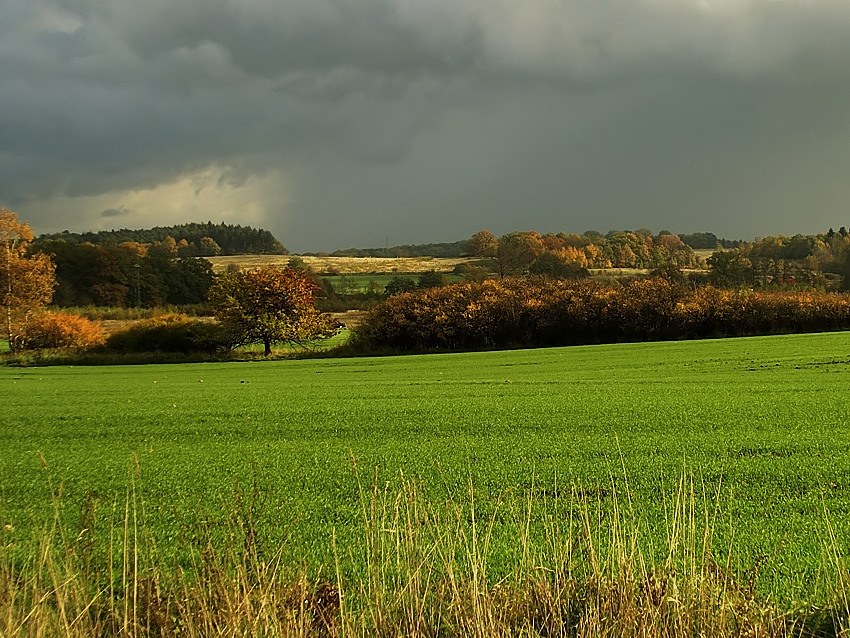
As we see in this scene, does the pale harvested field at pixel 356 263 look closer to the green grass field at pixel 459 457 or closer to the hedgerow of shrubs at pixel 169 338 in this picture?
the hedgerow of shrubs at pixel 169 338

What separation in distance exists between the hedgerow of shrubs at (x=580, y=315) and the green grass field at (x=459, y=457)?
18172 millimetres

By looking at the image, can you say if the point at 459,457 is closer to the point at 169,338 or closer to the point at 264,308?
the point at 264,308

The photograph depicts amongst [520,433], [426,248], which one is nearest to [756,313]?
[520,433]

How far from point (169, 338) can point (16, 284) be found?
29.5 ft

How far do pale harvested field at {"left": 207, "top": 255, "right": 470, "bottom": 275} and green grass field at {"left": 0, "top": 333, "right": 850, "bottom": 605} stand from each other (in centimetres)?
5726

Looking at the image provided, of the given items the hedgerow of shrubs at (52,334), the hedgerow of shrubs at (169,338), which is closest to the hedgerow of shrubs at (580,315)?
the hedgerow of shrubs at (169,338)

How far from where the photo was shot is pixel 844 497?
562 centimetres

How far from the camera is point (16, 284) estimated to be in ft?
125

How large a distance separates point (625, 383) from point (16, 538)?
12.1 metres

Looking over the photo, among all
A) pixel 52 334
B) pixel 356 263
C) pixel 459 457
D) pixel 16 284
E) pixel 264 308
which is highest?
pixel 356 263

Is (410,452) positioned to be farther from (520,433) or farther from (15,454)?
(15,454)

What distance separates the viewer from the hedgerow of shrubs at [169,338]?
120ft

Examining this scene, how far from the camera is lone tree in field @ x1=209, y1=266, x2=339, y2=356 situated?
35531mm

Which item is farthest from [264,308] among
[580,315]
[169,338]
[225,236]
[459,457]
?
[225,236]
